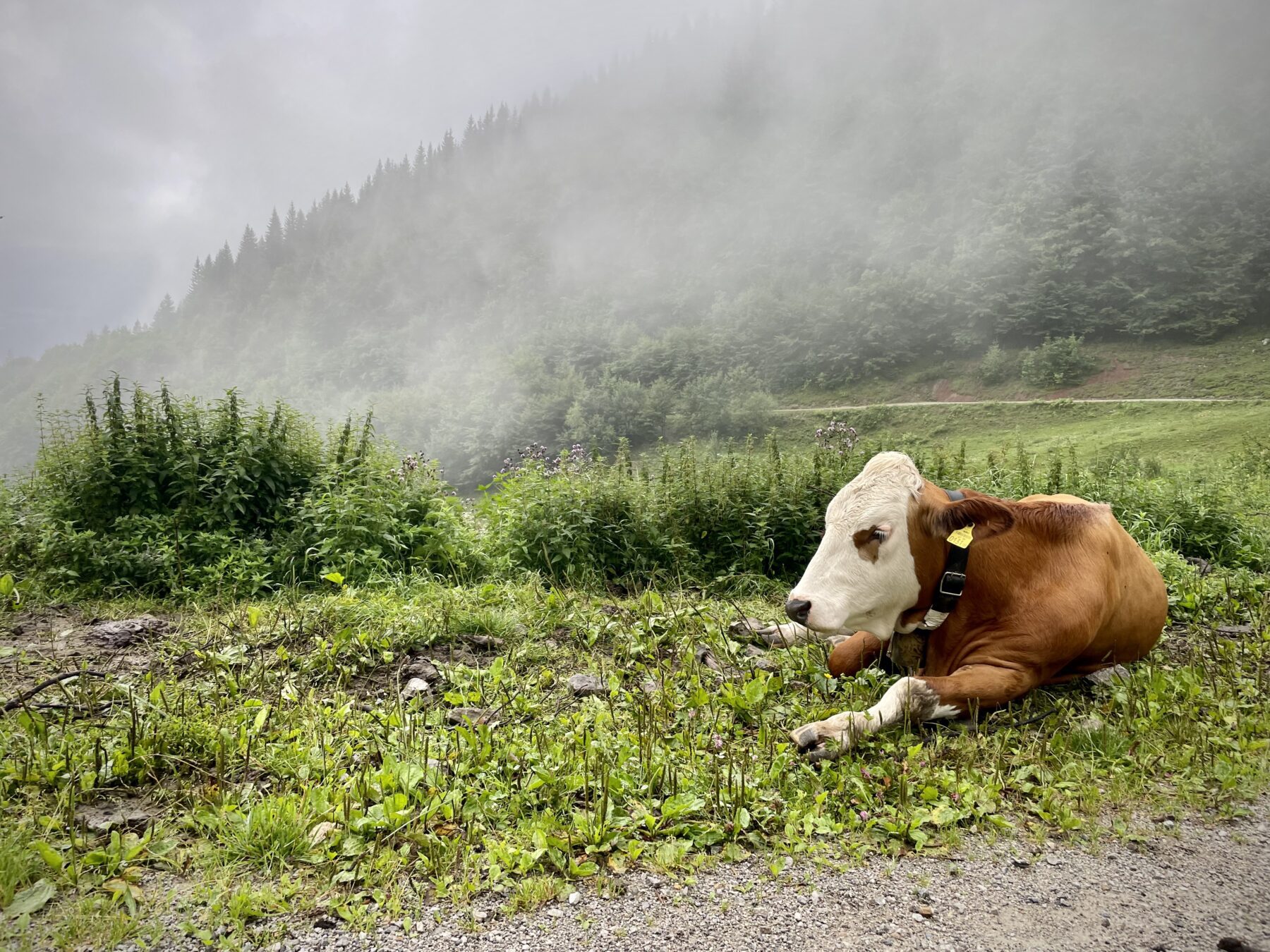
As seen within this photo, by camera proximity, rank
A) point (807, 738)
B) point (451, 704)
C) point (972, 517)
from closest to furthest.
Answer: point (807, 738) → point (972, 517) → point (451, 704)

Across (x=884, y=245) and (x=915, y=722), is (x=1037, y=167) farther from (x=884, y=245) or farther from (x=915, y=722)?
(x=915, y=722)

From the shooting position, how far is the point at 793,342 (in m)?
61.3

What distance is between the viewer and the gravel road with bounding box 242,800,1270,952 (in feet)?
6.76

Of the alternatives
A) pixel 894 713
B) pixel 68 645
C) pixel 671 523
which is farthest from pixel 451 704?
pixel 671 523

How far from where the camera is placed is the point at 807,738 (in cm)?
318

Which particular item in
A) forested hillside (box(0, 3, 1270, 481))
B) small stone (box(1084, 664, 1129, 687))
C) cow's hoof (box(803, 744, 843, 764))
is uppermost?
forested hillside (box(0, 3, 1270, 481))

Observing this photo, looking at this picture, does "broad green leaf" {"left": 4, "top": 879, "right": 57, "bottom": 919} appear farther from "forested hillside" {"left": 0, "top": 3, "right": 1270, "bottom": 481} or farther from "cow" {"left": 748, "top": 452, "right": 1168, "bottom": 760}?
"forested hillside" {"left": 0, "top": 3, "right": 1270, "bottom": 481}

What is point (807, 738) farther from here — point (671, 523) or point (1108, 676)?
point (671, 523)

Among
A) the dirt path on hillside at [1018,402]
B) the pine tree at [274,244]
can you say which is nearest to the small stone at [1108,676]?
the dirt path on hillside at [1018,402]

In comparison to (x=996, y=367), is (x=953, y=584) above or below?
below

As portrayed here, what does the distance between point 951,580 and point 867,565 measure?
0.42 m

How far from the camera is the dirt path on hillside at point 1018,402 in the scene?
26.5 m

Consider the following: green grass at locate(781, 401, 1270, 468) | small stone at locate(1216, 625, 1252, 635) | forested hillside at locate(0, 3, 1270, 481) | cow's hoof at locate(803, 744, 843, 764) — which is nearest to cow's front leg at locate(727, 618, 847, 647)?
cow's hoof at locate(803, 744, 843, 764)

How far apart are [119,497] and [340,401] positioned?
96745 mm
